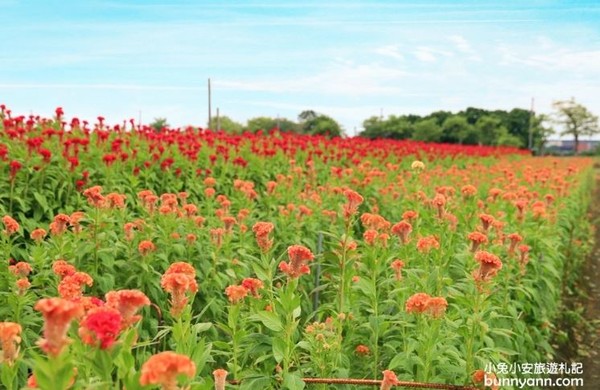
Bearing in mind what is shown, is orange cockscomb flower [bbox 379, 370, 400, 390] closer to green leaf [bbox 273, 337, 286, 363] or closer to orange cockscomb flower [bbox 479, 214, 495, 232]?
green leaf [bbox 273, 337, 286, 363]

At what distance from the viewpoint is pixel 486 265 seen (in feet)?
7.97

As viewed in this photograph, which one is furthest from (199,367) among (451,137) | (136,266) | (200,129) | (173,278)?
(451,137)

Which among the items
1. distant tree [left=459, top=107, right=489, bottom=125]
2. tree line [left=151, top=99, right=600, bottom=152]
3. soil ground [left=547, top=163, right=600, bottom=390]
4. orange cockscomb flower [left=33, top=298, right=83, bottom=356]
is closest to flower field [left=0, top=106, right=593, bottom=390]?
orange cockscomb flower [left=33, top=298, right=83, bottom=356]

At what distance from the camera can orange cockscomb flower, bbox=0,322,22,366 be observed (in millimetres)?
1405

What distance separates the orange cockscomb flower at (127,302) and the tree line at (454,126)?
36087 mm

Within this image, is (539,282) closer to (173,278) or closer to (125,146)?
(173,278)

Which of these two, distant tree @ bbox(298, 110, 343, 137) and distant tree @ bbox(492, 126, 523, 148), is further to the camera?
distant tree @ bbox(492, 126, 523, 148)

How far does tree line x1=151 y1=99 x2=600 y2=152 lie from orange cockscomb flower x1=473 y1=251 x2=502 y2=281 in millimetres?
34963

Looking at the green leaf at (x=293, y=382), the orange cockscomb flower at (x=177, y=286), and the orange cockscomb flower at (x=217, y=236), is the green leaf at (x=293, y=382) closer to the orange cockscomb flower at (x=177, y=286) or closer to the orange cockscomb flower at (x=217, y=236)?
the orange cockscomb flower at (x=177, y=286)

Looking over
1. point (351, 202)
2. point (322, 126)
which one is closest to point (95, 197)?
point (351, 202)

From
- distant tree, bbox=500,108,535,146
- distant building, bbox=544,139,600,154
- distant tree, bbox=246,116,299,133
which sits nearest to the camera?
distant tree, bbox=246,116,299,133

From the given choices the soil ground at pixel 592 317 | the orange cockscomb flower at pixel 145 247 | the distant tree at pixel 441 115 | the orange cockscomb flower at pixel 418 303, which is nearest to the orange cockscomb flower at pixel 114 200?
the orange cockscomb flower at pixel 145 247

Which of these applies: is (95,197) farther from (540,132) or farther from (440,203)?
(540,132)

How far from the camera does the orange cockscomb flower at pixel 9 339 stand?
1.41 meters
